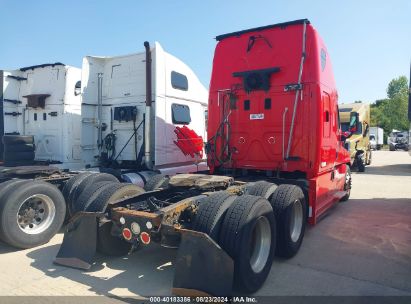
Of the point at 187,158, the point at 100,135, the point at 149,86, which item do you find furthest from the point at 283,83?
the point at 100,135

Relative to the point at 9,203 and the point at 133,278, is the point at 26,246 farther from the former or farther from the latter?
the point at 133,278

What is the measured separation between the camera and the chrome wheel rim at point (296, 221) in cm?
485

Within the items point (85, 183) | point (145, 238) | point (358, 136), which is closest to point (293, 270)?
point (145, 238)

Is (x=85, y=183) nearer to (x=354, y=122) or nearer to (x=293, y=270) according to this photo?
(x=293, y=270)

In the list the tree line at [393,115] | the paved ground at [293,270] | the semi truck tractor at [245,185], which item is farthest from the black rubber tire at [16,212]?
the tree line at [393,115]

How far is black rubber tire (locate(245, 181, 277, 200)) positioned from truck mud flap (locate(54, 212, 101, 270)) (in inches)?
81.6

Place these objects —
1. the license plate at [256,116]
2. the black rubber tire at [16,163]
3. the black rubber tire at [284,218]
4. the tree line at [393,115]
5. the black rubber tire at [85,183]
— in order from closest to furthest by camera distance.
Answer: the black rubber tire at [284,218], the black rubber tire at [85,183], the license plate at [256,116], the black rubber tire at [16,163], the tree line at [393,115]

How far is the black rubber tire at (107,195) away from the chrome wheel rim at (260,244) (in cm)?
183

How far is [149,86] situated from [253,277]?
15.9 ft

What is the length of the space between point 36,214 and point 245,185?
319cm

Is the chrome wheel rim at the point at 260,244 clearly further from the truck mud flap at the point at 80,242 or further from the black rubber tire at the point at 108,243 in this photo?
the truck mud flap at the point at 80,242

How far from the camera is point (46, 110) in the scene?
759 centimetres

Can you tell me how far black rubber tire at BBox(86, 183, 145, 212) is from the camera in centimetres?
428

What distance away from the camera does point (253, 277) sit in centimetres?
354
